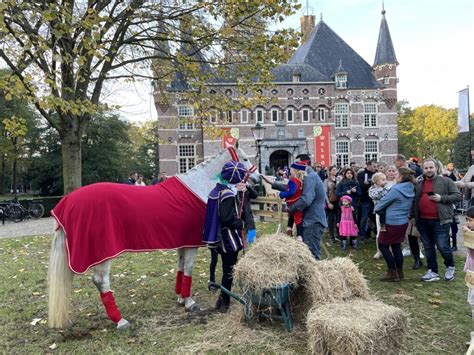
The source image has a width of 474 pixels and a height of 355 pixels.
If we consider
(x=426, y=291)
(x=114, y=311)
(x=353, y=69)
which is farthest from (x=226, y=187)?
(x=353, y=69)

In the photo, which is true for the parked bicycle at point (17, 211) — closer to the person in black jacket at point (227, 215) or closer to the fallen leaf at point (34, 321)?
the fallen leaf at point (34, 321)

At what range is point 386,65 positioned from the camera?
38188 millimetres

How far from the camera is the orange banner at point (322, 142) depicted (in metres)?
36.4

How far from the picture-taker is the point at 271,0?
753 cm

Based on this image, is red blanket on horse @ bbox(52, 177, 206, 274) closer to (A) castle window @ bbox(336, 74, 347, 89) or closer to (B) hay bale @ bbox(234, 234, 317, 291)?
(B) hay bale @ bbox(234, 234, 317, 291)

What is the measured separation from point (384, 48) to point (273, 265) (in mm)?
40840

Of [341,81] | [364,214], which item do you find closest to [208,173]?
[364,214]

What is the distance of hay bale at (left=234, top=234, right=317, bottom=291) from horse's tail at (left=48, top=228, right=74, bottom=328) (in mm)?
1970

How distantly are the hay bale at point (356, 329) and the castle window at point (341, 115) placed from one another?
1427 inches

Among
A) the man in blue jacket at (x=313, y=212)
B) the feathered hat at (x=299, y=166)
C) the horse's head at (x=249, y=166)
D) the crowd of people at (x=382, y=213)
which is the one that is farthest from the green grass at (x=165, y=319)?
the feathered hat at (x=299, y=166)

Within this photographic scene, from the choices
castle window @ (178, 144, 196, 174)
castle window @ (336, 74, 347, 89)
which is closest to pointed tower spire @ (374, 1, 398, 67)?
castle window @ (336, 74, 347, 89)

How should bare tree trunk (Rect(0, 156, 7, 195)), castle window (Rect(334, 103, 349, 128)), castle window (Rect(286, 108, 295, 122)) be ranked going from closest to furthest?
castle window (Rect(286, 108, 295, 122)) < bare tree trunk (Rect(0, 156, 7, 195)) < castle window (Rect(334, 103, 349, 128))

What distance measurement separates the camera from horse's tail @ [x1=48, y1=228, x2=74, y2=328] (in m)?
4.18

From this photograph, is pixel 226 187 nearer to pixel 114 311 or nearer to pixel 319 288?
pixel 319 288
